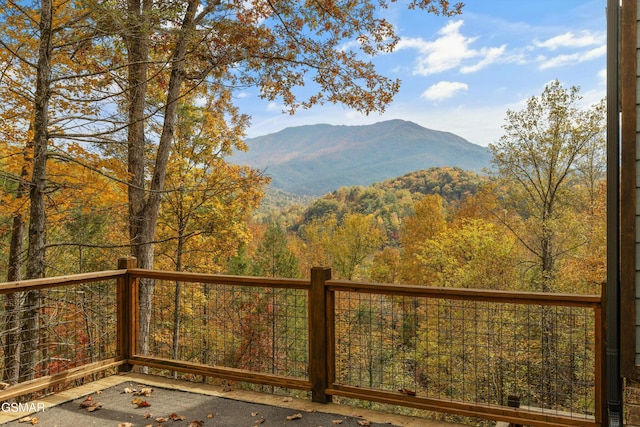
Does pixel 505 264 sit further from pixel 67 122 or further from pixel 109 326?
pixel 67 122

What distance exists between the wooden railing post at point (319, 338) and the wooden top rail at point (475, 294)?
9 cm

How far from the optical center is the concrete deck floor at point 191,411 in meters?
3.21

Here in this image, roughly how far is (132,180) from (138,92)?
1489 mm

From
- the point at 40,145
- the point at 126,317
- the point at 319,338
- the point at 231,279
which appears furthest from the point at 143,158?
the point at 319,338

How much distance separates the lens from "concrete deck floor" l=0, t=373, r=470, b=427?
10.5ft

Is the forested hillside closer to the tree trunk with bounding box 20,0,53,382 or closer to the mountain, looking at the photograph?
the tree trunk with bounding box 20,0,53,382

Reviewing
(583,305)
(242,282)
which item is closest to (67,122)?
(242,282)

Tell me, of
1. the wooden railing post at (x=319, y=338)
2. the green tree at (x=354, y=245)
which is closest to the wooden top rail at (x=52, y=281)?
the wooden railing post at (x=319, y=338)

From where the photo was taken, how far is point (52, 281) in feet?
12.0

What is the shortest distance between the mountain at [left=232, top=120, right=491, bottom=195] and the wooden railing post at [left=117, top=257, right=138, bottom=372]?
5029cm

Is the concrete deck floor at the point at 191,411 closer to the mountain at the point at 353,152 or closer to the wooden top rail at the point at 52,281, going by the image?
the wooden top rail at the point at 52,281

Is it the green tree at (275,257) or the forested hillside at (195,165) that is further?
the green tree at (275,257)

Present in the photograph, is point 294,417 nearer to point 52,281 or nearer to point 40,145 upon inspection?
point 52,281

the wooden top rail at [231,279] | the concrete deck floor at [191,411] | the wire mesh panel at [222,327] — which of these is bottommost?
the wire mesh panel at [222,327]
